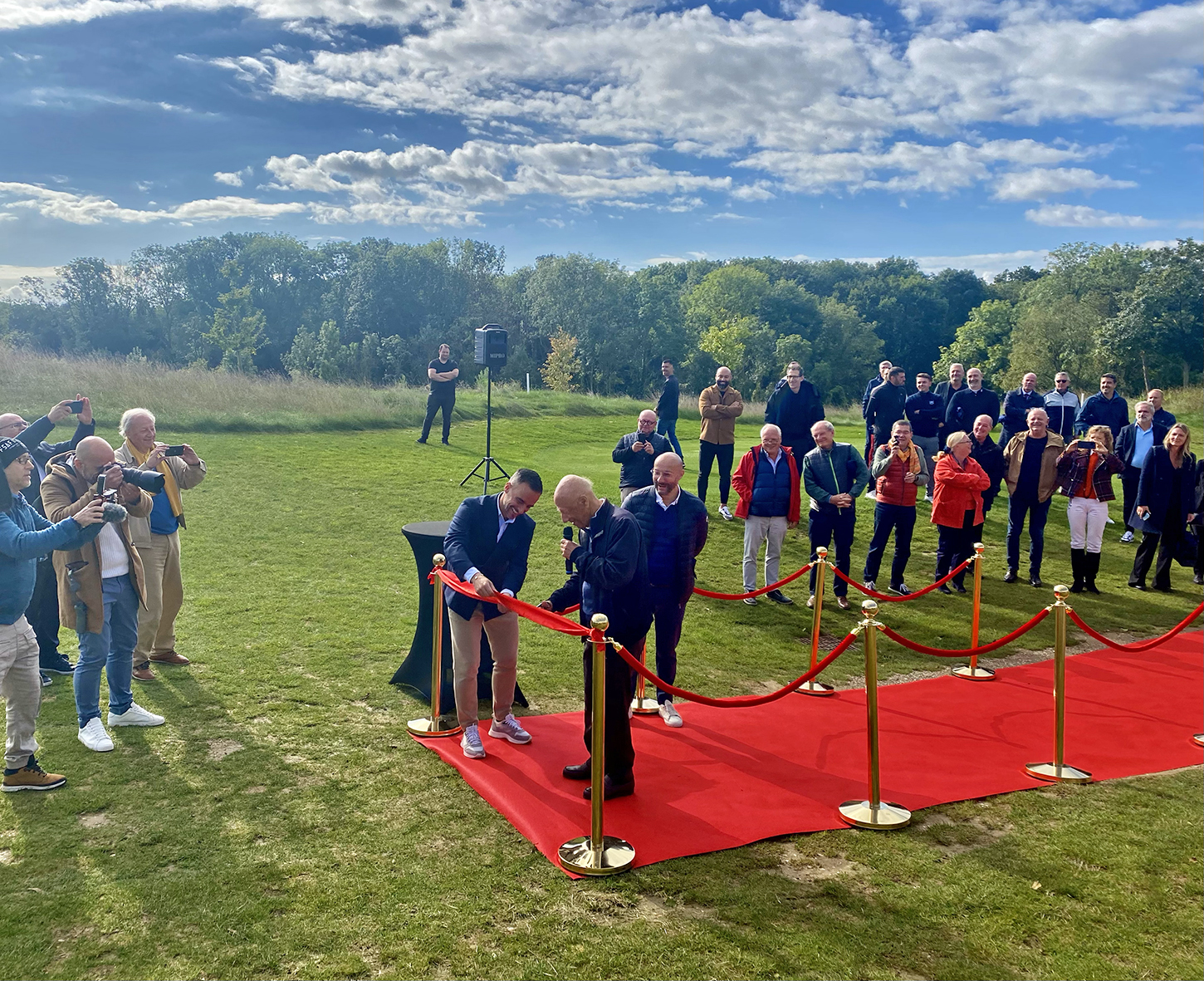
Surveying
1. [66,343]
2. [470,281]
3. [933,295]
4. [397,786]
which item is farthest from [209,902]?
[933,295]

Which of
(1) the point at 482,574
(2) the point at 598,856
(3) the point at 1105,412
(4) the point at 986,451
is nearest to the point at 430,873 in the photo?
(2) the point at 598,856

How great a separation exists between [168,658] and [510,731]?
3330 millimetres

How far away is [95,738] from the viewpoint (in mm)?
6059

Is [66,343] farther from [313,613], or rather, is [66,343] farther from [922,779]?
[922,779]

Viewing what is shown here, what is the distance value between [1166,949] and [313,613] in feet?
25.2

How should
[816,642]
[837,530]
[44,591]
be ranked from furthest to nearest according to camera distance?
[837,530]
[816,642]
[44,591]

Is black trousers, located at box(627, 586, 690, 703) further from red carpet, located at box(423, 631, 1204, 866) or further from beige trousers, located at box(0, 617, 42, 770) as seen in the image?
beige trousers, located at box(0, 617, 42, 770)

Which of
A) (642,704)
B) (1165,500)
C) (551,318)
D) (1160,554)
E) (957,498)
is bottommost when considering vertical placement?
(642,704)

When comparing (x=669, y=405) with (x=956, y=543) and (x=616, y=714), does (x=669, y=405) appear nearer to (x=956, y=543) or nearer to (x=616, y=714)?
(x=956, y=543)

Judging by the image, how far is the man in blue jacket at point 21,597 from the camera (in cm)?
523

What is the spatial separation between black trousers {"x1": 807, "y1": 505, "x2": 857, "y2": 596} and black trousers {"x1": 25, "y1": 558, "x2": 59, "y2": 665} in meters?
7.39

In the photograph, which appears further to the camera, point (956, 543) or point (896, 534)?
point (956, 543)

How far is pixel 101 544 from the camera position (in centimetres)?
625

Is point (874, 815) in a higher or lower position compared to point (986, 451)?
lower
